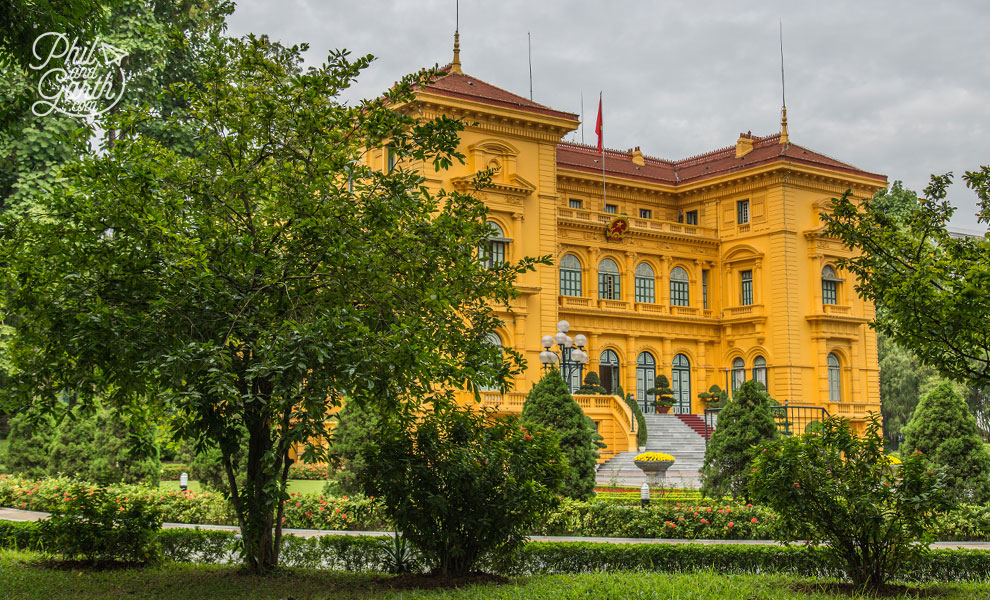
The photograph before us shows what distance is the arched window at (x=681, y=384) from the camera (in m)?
42.0

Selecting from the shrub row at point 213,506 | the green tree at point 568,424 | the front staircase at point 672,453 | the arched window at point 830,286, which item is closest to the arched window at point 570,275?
the front staircase at point 672,453

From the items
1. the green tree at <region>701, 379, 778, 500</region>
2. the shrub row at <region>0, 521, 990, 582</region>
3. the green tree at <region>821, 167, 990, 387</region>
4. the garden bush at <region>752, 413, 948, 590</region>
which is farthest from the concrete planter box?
the garden bush at <region>752, 413, 948, 590</region>

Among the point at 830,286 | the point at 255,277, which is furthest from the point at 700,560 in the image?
the point at 830,286

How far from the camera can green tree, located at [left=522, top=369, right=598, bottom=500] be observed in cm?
1824

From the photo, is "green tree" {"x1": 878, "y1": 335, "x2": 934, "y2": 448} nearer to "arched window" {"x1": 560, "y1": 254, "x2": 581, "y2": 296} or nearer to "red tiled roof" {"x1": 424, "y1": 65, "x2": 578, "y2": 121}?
"arched window" {"x1": 560, "y1": 254, "x2": 581, "y2": 296}

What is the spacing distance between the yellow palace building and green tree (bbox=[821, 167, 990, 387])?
26.4 metres

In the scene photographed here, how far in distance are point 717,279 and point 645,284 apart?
4029 millimetres

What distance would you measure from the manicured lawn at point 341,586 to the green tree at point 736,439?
24.7ft

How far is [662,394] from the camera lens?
1583 inches

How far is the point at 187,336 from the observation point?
853cm

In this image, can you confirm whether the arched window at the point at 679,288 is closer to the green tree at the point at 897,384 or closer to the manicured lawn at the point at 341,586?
the green tree at the point at 897,384

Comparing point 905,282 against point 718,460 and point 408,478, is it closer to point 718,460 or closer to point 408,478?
point 408,478

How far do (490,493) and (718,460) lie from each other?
9872mm

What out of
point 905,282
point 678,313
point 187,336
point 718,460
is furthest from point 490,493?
point 678,313
